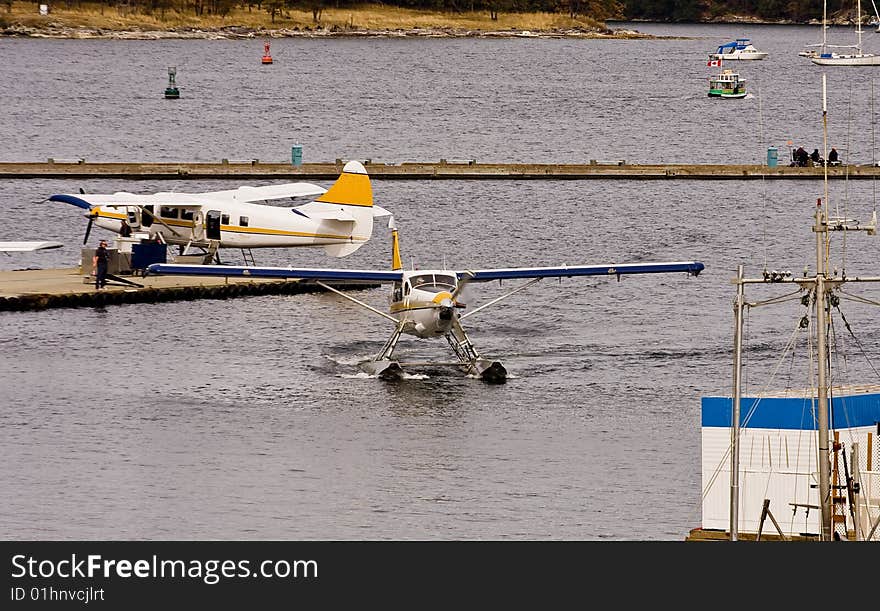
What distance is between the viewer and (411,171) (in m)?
99.4

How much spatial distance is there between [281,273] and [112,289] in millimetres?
→ 10950

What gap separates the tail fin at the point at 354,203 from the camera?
68.2m

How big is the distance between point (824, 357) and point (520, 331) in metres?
29.7

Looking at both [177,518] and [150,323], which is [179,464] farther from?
[150,323]

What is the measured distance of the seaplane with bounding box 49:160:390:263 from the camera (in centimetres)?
6662

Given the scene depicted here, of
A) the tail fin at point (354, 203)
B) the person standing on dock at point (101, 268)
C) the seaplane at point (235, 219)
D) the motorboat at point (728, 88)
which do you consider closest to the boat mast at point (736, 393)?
the person standing on dock at point (101, 268)

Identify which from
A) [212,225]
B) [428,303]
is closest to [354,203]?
[212,225]

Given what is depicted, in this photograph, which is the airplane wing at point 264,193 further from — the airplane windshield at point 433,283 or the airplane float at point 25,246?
the airplane windshield at point 433,283

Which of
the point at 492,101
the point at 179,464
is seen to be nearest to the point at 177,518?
the point at 179,464

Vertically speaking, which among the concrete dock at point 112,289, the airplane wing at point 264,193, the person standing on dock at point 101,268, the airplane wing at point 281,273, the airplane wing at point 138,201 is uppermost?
the airplane wing at point 138,201

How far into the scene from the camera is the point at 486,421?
49.2 metres

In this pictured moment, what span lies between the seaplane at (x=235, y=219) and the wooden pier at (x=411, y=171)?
25.3 metres

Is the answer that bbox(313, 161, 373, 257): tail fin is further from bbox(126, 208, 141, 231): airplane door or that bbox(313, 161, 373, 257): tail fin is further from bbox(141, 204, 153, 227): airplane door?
bbox(126, 208, 141, 231): airplane door

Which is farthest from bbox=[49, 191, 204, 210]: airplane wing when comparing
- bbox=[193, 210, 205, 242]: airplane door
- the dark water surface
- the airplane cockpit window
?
the airplane cockpit window
